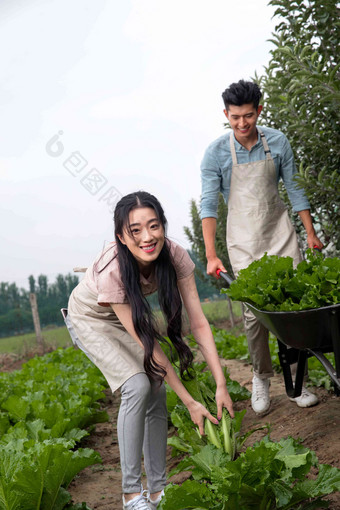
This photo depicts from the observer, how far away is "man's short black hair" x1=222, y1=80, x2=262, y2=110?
371 centimetres

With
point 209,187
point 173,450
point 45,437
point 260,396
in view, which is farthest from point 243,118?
point 45,437

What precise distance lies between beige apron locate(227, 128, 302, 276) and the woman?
3.87ft

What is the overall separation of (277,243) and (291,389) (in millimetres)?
1083

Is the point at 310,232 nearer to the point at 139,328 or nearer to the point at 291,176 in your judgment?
the point at 291,176

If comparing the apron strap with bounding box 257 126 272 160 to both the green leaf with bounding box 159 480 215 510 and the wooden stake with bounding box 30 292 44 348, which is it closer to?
the green leaf with bounding box 159 480 215 510

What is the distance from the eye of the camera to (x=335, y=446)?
3133 mm

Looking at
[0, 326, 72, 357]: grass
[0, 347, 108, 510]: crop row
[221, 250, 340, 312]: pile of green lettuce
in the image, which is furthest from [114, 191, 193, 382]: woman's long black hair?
[0, 326, 72, 357]: grass

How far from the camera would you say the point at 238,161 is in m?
4.19

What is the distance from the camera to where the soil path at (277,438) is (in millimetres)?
3270

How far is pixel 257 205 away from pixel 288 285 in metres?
1.27

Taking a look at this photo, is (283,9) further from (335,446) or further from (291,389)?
(335,446)

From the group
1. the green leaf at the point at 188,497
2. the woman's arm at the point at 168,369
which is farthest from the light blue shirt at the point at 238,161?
the green leaf at the point at 188,497

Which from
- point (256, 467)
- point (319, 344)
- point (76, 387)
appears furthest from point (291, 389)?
point (76, 387)

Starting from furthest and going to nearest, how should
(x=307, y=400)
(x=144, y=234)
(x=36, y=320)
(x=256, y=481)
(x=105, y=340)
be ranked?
(x=36, y=320), (x=307, y=400), (x=105, y=340), (x=144, y=234), (x=256, y=481)
